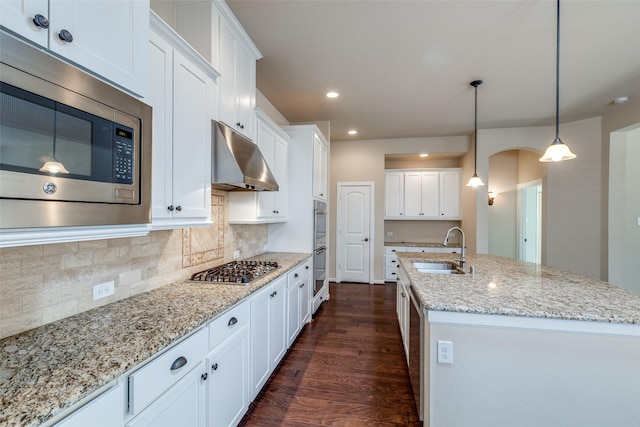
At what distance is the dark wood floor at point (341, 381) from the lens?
193cm

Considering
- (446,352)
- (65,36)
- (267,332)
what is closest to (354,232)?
(267,332)

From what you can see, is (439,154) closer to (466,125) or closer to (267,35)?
(466,125)

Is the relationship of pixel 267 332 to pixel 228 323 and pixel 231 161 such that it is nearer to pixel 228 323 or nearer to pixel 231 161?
pixel 228 323

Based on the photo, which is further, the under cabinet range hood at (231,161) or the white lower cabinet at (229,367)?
the under cabinet range hood at (231,161)

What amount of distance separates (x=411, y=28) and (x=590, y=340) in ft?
7.95

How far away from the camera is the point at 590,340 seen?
146 centimetres

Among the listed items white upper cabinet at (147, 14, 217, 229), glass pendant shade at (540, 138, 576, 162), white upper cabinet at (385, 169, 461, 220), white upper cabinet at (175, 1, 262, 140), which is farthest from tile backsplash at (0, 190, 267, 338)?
white upper cabinet at (385, 169, 461, 220)

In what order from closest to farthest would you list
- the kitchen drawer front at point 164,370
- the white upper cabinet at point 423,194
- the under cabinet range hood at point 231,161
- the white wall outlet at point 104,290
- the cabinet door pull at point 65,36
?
the cabinet door pull at point 65,36, the kitchen drawer front at point 164,370, the white wall outlet at point 104,290, the under cabinet range hood at point 231,161, the white upper cabinet at point 423,194

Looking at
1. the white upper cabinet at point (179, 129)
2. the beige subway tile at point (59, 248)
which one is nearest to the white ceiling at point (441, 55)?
the white upper cabinet at point (179, 129)

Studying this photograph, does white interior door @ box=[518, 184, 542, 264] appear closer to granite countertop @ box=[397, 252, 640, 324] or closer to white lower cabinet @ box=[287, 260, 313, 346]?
granite countertop @ box=[397, 252, 640, 324]

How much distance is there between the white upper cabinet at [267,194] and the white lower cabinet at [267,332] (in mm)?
728

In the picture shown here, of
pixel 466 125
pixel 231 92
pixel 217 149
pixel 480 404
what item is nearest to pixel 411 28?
pixel 231 92

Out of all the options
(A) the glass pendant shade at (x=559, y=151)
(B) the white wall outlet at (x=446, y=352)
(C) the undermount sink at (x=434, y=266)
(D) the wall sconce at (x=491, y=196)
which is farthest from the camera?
(D) the wall sconce at (x=491, y=196)

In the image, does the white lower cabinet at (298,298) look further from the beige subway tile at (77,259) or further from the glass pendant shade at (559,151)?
the glass pendant shade at (559,151)
